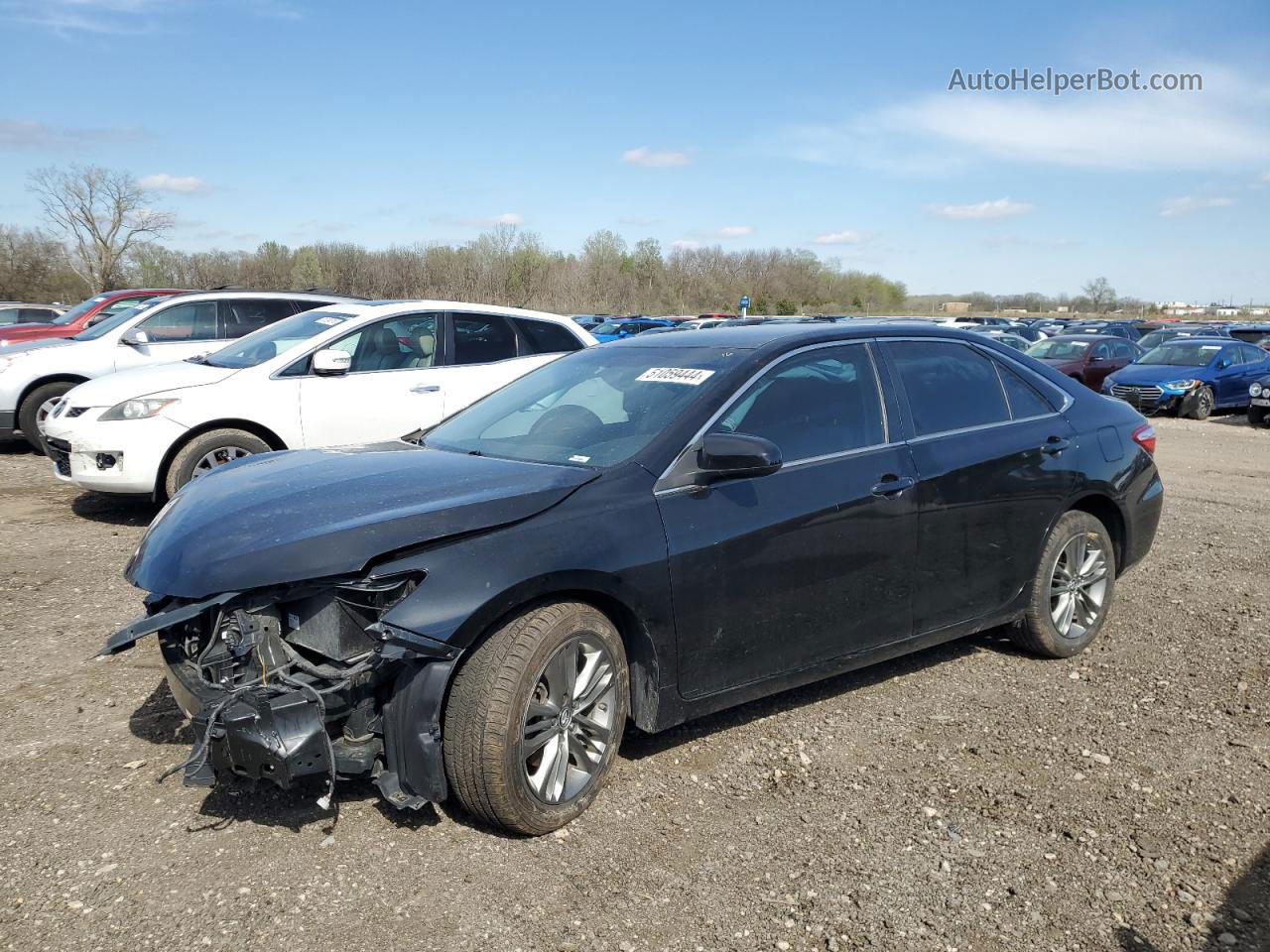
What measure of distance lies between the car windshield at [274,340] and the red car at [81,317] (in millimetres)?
6124

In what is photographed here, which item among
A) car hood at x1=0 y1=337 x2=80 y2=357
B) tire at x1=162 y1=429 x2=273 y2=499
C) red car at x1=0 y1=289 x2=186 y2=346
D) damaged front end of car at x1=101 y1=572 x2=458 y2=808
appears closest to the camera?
damaged front end of car at x1=101 y1=572 x2=458 y2=808

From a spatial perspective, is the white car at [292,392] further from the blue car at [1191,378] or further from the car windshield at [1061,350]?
the car windshield at [1061,350]

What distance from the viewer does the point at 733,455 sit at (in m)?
3.60

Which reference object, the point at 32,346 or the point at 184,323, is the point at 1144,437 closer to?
the point at 184,323

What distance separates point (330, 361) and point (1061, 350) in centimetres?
1928

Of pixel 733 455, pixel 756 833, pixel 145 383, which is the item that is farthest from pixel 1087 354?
pixel 756 833

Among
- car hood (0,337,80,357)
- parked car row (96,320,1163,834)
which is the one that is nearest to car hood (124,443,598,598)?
parked car row (96,320,1163,834)

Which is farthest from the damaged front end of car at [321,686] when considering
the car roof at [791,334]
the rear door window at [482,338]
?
the rear door window at [482,338]

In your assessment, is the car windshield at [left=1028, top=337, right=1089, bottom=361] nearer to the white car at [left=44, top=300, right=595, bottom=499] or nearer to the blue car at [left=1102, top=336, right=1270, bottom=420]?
the blue car at [left=1102, top=336, right=1270, bottom=420]

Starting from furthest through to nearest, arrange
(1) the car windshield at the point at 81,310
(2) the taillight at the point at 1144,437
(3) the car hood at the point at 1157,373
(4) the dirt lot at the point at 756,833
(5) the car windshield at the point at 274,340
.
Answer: (3) the car hood at the point at 1157,373
(1) the car windshield at the point at 81,310
(5) the car windshield at the point at 274,340
(2) the taillight at the point at 1144,437
(4) the dirt lot at the point at 756,833

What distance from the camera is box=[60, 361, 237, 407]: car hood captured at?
7684 millimetres

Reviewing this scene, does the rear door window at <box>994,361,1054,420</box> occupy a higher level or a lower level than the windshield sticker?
lower

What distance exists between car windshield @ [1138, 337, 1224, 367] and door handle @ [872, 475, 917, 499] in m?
18.9

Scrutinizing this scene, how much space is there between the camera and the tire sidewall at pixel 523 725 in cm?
316
